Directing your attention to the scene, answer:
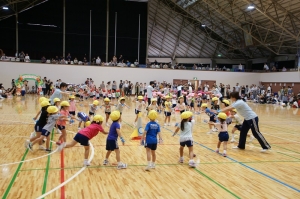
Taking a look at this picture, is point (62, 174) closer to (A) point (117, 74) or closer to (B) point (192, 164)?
(B) point (192, 164)

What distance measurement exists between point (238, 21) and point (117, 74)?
18.8 m

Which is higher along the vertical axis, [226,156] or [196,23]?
[196,23]

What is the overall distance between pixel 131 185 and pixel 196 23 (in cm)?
4410

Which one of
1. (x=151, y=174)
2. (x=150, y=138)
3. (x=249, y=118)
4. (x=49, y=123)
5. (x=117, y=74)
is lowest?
(x=151, y=174)

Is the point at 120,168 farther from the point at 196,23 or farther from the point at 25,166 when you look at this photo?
the point at 196,23

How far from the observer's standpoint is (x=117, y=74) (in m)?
40.4

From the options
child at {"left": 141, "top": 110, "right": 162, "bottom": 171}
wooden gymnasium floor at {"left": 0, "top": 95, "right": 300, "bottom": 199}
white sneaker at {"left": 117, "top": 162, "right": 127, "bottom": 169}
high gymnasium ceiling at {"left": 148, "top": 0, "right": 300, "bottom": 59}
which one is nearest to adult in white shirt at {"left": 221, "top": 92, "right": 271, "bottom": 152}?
wooden gymnasium floor at {"left": 0, "top": 95, "right": 300, "bottom": 199}

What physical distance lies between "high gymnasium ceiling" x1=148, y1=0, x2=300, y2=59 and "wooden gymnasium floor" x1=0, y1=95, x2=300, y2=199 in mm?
27214

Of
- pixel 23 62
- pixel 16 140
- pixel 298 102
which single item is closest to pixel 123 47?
pixel 23 62

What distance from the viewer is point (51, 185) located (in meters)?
6.11

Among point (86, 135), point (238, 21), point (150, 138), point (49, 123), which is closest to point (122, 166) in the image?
point (150, 138)

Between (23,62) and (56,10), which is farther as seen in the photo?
(56,10)

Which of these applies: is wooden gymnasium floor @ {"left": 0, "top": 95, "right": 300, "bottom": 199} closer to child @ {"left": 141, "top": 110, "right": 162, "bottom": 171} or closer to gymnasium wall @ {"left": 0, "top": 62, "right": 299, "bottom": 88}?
child @ {"left": 141, "top": 110, "right": 162, "bottom": 171}

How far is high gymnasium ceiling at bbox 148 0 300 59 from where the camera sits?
→ 108ft
